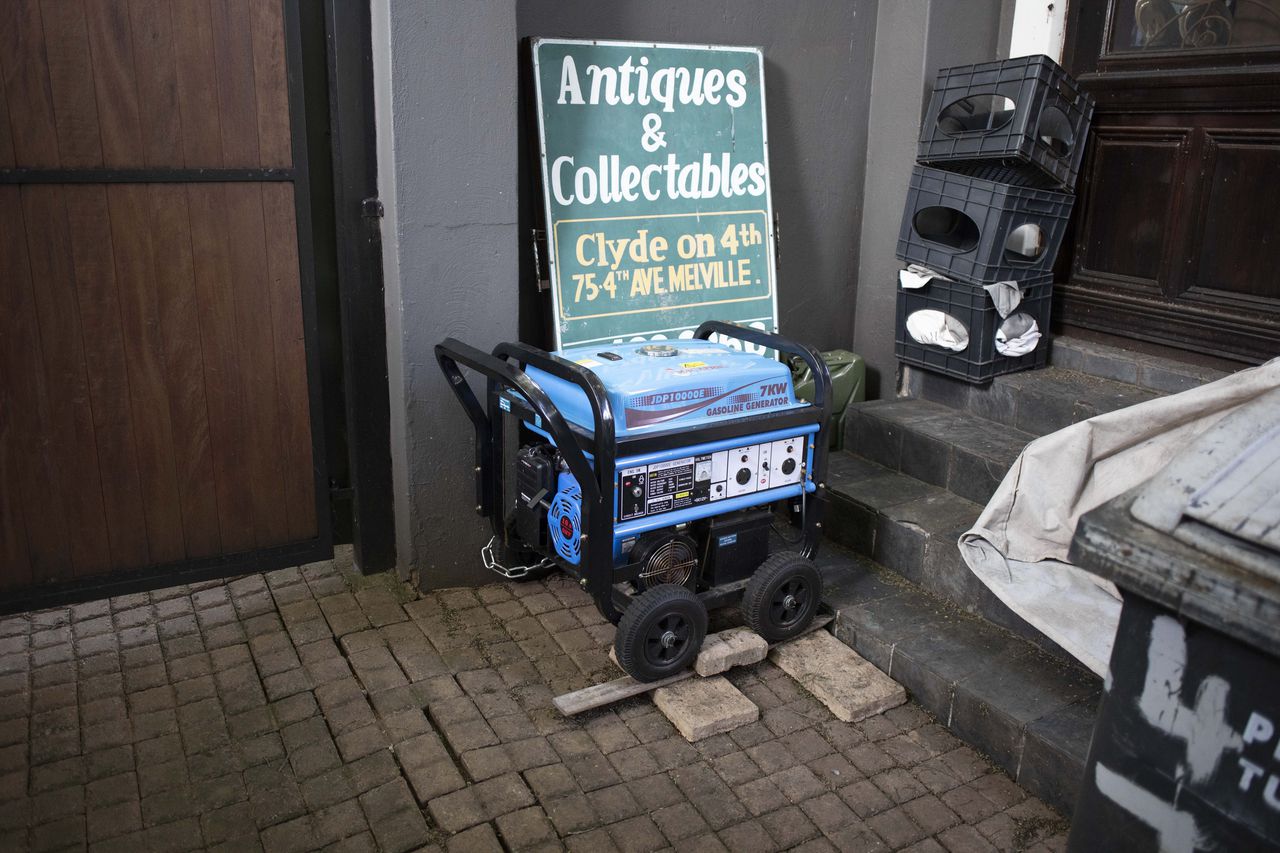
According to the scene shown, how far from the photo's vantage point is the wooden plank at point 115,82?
12.6ft

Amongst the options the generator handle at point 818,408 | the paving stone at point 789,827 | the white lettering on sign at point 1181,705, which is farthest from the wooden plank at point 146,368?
the white lettering on sign at point 1181,705

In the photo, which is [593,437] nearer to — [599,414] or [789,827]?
[599,414]

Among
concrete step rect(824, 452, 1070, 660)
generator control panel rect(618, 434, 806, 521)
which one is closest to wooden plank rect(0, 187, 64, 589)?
generator control panel rect(618, 434, 806, 521)

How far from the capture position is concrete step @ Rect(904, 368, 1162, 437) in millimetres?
4816

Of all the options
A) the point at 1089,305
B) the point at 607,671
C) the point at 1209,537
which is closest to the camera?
the point at 1209,537

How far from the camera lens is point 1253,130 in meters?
4.60

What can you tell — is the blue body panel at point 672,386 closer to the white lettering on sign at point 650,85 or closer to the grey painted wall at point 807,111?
the grey painted wall at point 807,111

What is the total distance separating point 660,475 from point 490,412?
2.95 feet

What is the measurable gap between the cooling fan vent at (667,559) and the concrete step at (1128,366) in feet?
8.41

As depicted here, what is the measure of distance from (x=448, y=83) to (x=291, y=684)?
8.06ft

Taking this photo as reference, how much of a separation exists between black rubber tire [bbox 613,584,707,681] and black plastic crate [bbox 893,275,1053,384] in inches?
86.6

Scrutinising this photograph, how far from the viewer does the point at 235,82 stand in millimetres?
4125

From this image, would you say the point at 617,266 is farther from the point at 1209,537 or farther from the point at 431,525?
the point at 1209,537

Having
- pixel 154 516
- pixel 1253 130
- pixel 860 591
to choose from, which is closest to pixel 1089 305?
pixel 1253 130
